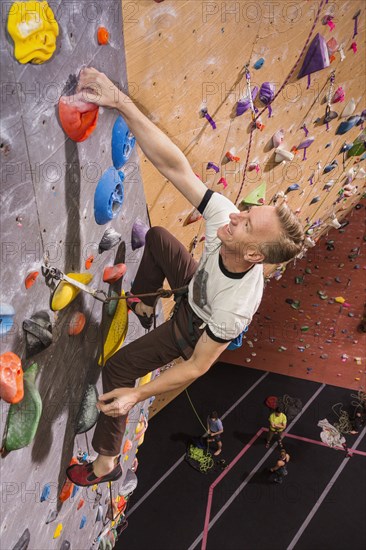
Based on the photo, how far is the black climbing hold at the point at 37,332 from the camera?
5.07 feet

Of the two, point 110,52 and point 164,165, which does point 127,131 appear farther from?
point 110,52

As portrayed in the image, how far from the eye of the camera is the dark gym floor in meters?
5.75

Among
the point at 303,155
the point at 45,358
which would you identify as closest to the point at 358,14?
the point at 303,155

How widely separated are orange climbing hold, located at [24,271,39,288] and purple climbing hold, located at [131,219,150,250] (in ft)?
2.33

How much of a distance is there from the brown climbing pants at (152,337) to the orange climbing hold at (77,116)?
73 cm

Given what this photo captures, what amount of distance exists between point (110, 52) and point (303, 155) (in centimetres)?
187

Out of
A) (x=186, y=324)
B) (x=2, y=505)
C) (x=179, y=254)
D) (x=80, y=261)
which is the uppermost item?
(x=80, y=261)

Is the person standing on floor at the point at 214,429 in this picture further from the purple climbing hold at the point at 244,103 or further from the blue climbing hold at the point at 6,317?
the blue climbing hold at the point at 6,317

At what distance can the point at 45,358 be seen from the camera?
177 centimetres

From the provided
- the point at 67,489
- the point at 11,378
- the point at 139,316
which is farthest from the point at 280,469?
the point at 11,378

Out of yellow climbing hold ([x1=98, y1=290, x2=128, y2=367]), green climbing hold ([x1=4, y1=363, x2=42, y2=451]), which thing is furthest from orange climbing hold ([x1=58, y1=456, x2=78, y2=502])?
green climbing hold ([x1=4, y1=363, x2=42, y2=451])

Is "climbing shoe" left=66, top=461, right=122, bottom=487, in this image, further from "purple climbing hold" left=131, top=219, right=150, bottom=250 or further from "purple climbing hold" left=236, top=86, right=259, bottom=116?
"purple climbing hold" left=236, top=86, right=259, bottom=116

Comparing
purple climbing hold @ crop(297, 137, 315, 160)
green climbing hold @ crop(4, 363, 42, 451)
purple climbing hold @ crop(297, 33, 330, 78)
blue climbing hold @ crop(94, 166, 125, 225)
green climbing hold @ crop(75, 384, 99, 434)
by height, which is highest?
purple climbing hold @ crop(297, 33, 330, 78)

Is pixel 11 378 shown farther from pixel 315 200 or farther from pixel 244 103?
pixel 315 200
